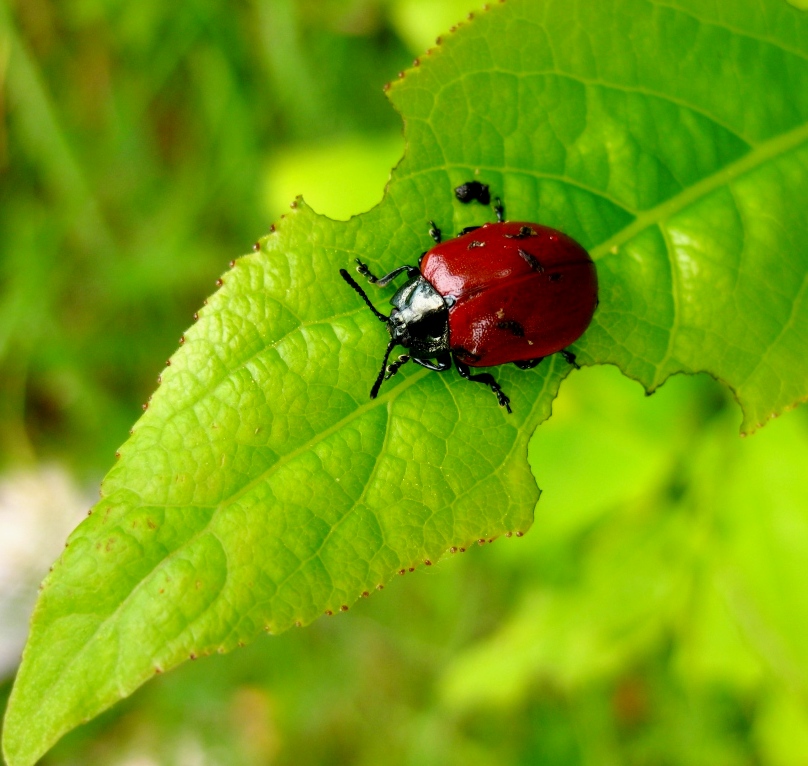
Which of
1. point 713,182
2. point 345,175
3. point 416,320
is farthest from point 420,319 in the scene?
point 345,175

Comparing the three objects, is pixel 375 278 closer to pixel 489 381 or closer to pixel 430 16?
pixel 489 381

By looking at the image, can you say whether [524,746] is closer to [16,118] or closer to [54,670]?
[54,670]

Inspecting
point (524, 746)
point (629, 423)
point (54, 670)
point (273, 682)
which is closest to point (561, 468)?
point (629, 423)

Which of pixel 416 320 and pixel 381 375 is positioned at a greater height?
pixel 416 320

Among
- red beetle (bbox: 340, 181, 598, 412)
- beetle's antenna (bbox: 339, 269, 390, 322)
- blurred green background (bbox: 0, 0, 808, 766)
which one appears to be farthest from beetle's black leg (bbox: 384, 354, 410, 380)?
blurred green background (bbox: 0, 0, 808, 766)

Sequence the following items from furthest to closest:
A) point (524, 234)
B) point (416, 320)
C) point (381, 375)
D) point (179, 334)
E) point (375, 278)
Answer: point (179, 334) → point (416, 320) → point (524, 234) → point (375, 278) → point (381, 375)

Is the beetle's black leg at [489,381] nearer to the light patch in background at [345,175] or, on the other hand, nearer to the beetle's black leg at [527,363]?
the beetle's black leg at [527,363]

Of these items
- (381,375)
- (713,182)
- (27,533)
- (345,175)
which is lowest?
(381,375)
